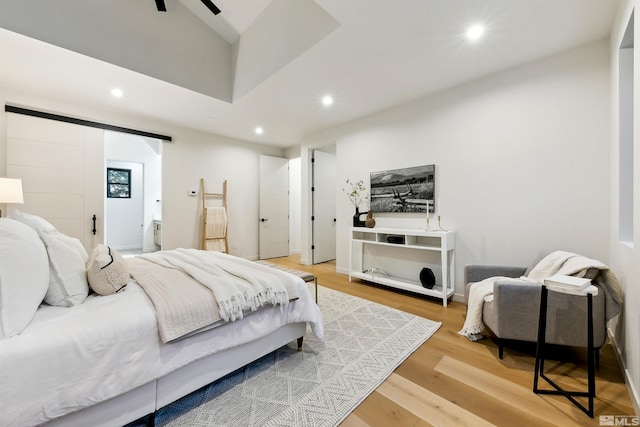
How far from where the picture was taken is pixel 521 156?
2.71 metres

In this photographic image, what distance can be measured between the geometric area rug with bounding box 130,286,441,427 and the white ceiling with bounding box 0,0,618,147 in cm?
268

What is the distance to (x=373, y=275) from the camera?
379cm

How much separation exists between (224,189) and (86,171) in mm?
2063

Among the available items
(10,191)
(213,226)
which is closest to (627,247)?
(213,226)

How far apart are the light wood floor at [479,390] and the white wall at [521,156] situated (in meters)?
1.08

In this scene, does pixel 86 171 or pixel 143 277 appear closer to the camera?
pixel 143 277

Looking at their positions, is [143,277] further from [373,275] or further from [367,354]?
[373,275]

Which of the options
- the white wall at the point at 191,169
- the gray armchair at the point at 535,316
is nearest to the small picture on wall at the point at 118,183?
the white wall at the point at 191,169

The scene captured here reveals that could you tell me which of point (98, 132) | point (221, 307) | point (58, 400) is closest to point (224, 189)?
point (98, 132)

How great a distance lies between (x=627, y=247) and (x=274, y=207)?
524cm

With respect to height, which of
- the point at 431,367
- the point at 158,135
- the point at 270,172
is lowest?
the point at 431,367

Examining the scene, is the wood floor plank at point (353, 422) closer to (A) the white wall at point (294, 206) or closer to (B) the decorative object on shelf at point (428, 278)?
(B) the decorative object on shelf at point (428, 278)

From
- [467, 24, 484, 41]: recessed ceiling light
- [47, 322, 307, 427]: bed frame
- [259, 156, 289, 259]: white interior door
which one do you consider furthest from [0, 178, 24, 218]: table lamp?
[467, 24, 484, 41]: recessed ceiling light

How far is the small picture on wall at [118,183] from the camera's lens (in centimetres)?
608
